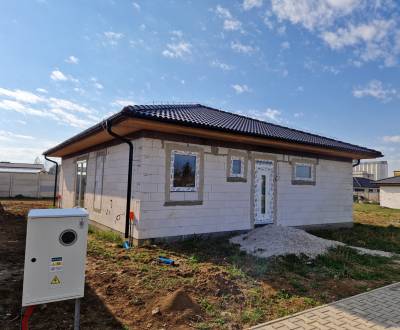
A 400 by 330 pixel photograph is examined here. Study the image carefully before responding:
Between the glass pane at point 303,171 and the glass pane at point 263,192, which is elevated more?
the glass pane at point 303,171

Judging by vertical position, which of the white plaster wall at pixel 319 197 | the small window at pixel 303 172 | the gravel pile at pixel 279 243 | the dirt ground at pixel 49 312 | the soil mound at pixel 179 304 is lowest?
the dirt ground at pixel 49 312

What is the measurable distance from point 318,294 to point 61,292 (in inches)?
159

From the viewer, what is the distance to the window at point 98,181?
10969mm

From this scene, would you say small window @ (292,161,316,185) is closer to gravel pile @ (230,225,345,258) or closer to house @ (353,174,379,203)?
gravel pile @ (230,225,345,258)

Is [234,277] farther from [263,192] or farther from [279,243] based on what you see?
[263,192]

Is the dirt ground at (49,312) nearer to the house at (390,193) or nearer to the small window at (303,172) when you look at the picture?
the small window at (303,172)

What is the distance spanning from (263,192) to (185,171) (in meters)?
3.48

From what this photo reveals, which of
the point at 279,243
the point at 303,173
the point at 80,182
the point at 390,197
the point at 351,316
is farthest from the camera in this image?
the point at 390,197

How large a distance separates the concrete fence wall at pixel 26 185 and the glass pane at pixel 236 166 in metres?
26.8

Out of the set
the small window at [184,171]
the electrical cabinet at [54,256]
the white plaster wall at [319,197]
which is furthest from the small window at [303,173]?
the electrical cabinet at [54,256]

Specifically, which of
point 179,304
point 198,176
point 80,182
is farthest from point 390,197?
point 179,304

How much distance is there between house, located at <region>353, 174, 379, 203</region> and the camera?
41312mm

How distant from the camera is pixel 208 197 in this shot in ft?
30.4

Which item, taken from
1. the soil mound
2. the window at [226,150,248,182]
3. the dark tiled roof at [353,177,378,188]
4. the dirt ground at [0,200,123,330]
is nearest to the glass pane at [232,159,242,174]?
the window at [226,150,248,182]
